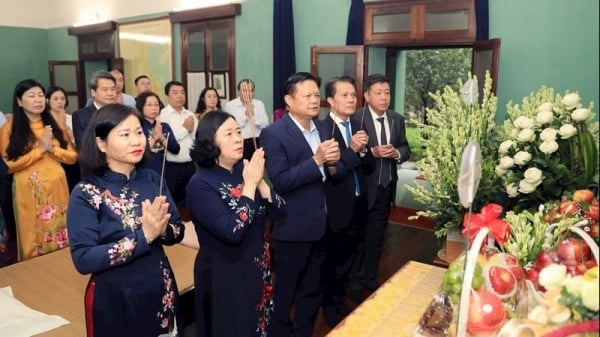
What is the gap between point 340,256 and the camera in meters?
3.11

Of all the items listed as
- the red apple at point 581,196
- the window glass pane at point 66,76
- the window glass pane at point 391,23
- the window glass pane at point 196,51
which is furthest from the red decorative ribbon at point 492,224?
the window glass pane at point 66,76

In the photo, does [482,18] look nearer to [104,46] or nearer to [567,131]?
[567,131]

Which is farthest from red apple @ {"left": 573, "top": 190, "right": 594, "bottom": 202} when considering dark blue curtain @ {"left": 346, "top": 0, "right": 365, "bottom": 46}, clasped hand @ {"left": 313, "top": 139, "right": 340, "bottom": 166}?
dark blue curtain @ {"left": 346, "top": 0, "right": 365, "bottom": 46}

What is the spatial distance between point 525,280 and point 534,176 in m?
0.42

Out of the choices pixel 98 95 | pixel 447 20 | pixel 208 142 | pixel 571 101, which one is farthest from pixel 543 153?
pixel 447 20

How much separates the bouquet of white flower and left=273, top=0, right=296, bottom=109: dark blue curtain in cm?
419

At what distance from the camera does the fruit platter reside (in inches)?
30.2

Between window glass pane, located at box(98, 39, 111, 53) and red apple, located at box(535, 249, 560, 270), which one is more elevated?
window glass pane, located at box(98, 39, 111, 53)

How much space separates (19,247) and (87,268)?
1.98 m

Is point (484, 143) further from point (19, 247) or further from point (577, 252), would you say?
point (19, 247)

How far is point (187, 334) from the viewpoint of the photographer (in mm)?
2672

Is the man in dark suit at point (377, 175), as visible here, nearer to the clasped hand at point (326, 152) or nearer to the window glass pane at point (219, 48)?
the clasped hand at point (326, 152)

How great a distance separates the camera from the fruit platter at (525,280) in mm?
767

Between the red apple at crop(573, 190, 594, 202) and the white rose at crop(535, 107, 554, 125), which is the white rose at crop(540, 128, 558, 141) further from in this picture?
the red apple at crop(573, 190, 594, 202)
